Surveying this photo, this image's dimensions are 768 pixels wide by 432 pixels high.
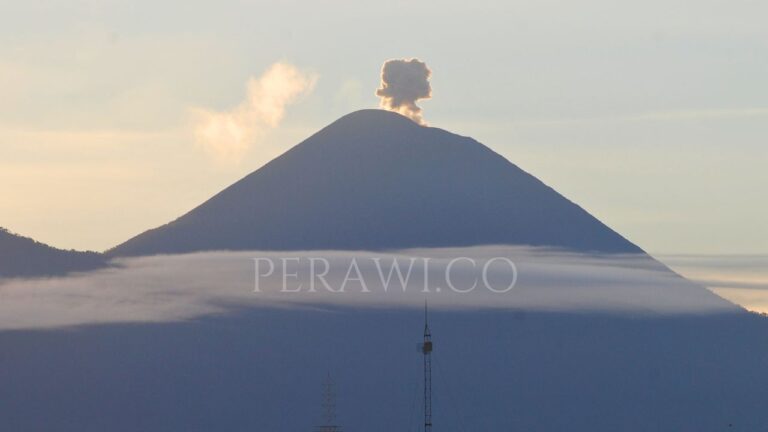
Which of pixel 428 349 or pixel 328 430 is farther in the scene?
pixel 428 349

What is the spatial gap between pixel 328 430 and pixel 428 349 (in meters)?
25.4

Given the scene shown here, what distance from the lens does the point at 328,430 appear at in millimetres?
160125

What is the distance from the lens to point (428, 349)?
184m
